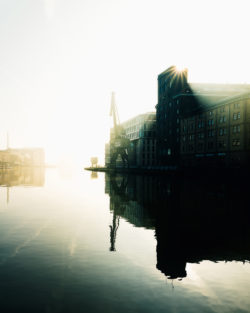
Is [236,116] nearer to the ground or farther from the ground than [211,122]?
nearer to the ground

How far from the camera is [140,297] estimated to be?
8.48m

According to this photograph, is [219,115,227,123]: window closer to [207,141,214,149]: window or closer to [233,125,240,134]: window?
[233,125,240,134]: window

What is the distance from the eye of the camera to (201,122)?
9044 centimetres

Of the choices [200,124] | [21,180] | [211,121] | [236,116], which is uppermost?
[211,121]

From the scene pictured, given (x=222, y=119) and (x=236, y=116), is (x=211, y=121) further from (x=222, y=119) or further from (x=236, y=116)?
(x=236, y=116)

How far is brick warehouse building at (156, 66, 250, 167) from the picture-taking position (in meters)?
71.4

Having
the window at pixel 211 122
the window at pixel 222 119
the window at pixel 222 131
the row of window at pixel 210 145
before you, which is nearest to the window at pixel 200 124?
the window at pixel 211 122

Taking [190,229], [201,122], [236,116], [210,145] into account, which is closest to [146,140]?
[201,122]

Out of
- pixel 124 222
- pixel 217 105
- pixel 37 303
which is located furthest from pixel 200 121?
pixel 37 303

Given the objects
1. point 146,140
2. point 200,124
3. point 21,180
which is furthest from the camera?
point 146,140

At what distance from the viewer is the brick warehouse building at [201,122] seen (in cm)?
7138

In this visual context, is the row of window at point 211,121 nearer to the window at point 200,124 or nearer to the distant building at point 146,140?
the window at point 200,124

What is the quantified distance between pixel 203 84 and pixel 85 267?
107 metres

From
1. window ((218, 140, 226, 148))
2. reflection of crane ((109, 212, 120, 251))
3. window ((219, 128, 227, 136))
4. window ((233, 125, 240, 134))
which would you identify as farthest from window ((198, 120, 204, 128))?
reflection of crane ((109, 212, 120, 251))
